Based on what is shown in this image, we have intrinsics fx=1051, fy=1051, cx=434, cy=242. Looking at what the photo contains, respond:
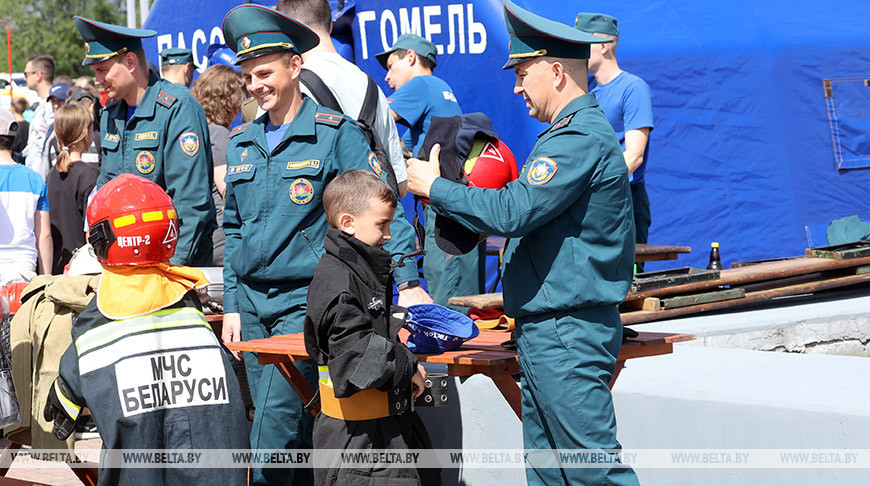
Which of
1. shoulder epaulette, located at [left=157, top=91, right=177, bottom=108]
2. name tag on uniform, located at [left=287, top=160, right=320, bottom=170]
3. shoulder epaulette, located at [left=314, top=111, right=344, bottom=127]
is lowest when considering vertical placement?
name tag on uniform, located at [left=287, top=160, right=320, bottom=170]

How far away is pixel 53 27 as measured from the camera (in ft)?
151

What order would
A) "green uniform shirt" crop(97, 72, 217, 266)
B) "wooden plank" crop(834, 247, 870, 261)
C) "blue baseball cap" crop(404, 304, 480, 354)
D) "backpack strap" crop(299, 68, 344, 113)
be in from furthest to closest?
"wooden plank" crop(834, 247, 870, 261) < "green uniform shirt" crop(97, 72, 217, 266) < "backpack strap" crop(299, 68, 344, 113) < "blue baseball cap" crop(404, 304, 480, 354)

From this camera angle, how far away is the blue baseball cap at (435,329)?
3.84 meters

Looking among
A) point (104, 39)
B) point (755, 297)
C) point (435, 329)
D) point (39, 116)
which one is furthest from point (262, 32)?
point (39, 116)

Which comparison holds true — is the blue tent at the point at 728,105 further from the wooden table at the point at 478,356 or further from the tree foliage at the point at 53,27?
the tree foliage at the point at 53,27

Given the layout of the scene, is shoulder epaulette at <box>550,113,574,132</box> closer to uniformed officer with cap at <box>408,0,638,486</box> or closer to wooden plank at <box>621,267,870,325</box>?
uniformed officer with cap at <box>408,0,638,486</box>

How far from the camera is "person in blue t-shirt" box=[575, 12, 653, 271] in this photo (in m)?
6.49

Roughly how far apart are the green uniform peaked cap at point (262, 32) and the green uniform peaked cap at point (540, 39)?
1.17 meters

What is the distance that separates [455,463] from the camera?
199 inches

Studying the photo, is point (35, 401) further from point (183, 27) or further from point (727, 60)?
point (183, 27)

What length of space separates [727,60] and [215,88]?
4102 mm

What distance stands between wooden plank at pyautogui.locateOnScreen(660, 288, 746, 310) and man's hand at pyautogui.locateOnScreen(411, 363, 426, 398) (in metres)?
2.90

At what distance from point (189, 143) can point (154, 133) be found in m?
0.20

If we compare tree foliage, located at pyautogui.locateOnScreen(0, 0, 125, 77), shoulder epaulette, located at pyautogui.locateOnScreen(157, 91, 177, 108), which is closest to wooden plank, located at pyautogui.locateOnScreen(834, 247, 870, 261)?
shoulder epaulette, located at pyautogui.locateOnScreen(157, 91, 177, 108)
